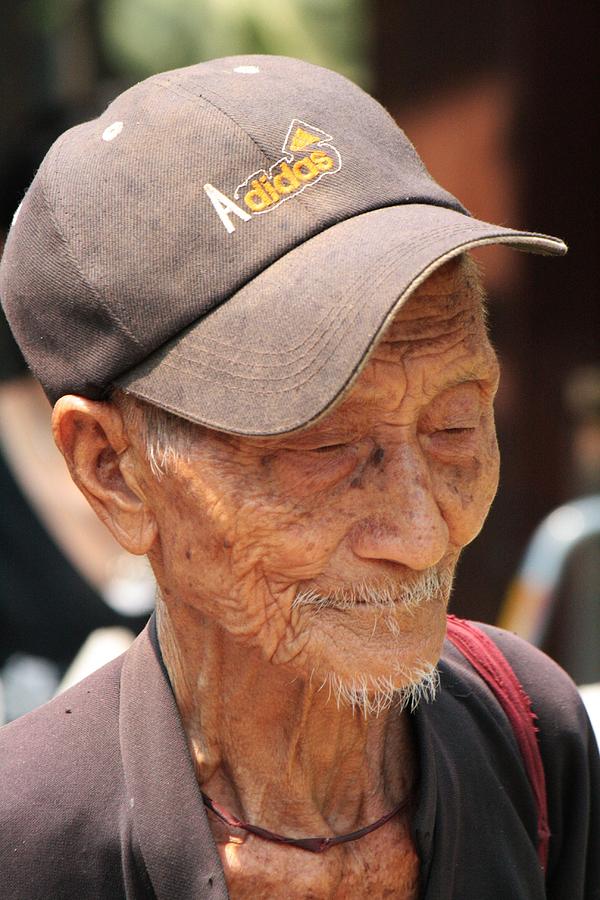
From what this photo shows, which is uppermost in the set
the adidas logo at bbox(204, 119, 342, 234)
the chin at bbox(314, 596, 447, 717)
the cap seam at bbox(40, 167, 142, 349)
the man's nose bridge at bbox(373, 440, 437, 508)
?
the adidas logo at bbox(204, 119, 342, 234)

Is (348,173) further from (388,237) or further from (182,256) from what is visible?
(182,256)

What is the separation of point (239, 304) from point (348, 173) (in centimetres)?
23

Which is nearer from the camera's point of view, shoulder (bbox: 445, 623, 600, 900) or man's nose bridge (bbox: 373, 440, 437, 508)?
man's nose bridge (bbox: 373, 440, 437, 508)

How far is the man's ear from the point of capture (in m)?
1.63

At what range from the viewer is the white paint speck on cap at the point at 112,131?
1611 millimetres

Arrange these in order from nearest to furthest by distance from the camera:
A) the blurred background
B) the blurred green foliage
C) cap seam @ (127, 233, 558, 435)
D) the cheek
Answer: cap seam @ (127, 233, 558, 435), the cheek, the blurred background, the blurred green foliage

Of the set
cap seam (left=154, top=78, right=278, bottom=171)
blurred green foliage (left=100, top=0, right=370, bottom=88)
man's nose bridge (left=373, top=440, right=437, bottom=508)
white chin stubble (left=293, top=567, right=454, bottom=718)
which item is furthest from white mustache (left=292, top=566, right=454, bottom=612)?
blurred green foliage (left=100, top=0, right=370, bottom=88)

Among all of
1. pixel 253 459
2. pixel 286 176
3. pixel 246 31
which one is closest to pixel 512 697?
pixel 253 459

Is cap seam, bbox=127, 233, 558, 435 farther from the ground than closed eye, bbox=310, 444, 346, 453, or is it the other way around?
cap seam, bbox=127, 233, 558, 435

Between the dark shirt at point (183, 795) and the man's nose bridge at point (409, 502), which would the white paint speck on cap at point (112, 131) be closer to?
the man's nose bridge at point (409, 502)

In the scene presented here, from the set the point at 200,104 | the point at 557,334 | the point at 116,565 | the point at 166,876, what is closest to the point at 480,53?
the point at 557,334

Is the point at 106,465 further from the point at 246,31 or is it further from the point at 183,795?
the point at 246,31

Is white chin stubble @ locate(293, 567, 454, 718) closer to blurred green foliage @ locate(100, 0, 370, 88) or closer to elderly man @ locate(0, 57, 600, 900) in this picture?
elderly man @ locate(0, 57, 600, 900)

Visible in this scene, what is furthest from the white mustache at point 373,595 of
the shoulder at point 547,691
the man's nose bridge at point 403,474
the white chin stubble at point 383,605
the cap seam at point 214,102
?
the cap seam at point 214,102
